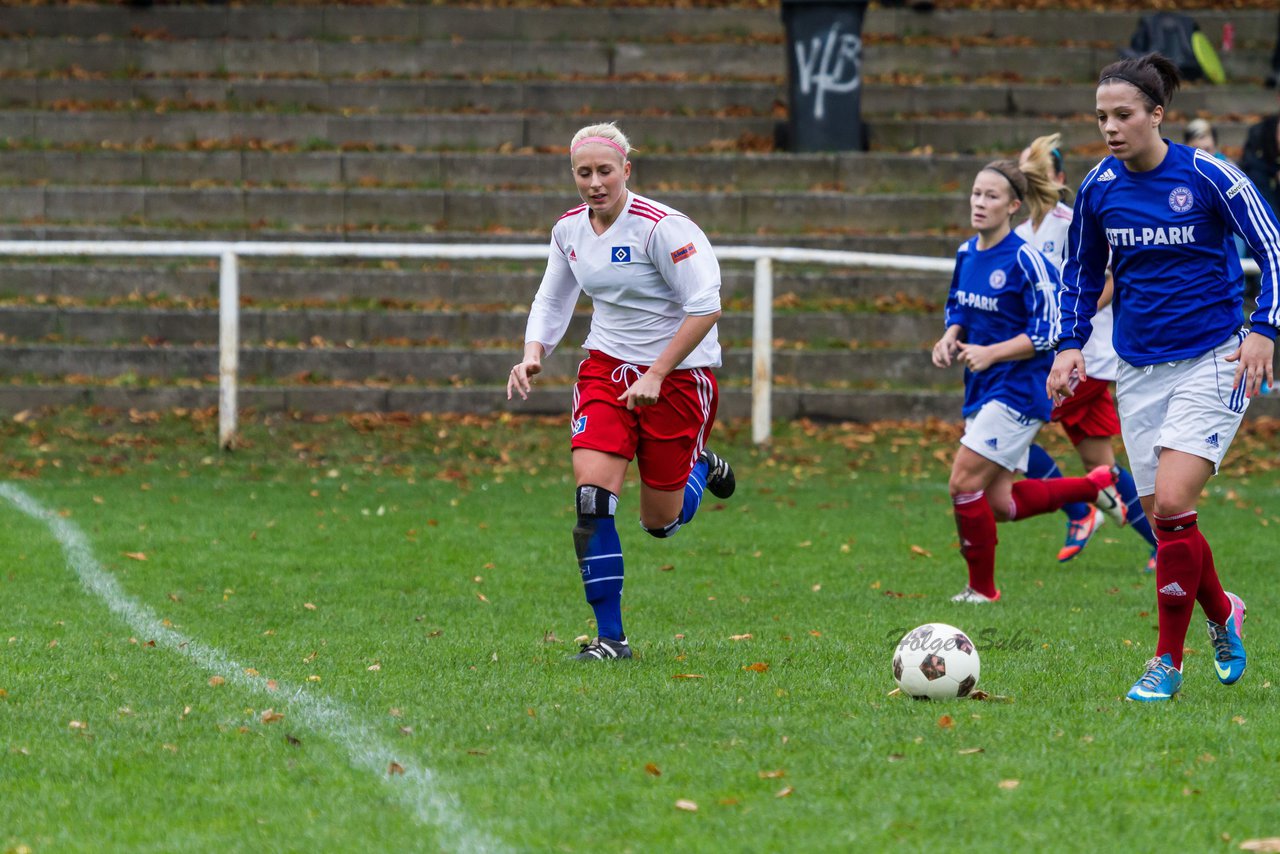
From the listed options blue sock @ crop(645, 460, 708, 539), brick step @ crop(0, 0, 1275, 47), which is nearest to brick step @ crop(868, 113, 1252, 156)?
brick step @ crop(0, 0, 1275, 47)

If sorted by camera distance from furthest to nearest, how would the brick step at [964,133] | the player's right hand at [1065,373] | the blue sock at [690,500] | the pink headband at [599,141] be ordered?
1. the brick step at [964,133]
2. the blue sock at [690,500]
3. the pink headband at [599,141]
4. the player's right hand at [1065,373]

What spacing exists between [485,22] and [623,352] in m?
14.4

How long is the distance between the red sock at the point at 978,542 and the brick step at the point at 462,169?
939cm

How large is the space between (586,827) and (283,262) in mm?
12709

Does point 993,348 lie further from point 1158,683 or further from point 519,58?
point 519,58

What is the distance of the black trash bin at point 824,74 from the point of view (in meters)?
17.2

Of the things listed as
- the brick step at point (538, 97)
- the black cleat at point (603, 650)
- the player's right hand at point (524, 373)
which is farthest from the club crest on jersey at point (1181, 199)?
the brick step at point (538, 97)

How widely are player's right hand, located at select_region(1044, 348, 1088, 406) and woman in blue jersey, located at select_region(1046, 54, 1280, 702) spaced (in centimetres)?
1

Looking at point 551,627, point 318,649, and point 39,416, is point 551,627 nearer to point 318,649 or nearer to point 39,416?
point 318,649

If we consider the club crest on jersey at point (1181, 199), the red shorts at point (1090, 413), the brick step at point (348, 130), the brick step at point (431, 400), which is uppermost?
the brick step at point (348, 130)

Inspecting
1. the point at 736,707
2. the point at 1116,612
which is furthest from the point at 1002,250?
the point at 736,707

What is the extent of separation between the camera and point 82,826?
13.5 ft

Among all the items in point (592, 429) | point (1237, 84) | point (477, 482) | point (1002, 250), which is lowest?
point (477, 482)

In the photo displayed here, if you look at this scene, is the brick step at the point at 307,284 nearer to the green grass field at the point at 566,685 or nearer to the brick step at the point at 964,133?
the brick step at the point at 964,133
